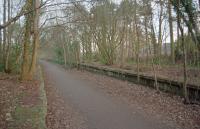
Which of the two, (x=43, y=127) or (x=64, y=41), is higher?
(x=64, y=41)

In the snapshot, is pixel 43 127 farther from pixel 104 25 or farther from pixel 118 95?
pixel 104 25

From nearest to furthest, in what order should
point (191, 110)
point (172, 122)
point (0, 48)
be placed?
point (172, 122)
point (191, 110)
point (0, 48)

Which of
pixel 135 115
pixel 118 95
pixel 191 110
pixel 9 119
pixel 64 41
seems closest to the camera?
pixel 9 119

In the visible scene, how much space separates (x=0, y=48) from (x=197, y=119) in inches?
729

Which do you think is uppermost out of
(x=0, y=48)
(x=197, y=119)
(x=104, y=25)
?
(x=104, y=25)

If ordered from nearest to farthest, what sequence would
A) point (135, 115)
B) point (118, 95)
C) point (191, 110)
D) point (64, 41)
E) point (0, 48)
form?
point (135, 115)
point (191, 110)
point (118, 95)
point (0, 48)
point (64, 41)

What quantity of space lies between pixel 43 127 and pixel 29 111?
205 cm

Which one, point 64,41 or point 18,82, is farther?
point 64,41

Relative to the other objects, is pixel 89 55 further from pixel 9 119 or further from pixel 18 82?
pixel 9 119

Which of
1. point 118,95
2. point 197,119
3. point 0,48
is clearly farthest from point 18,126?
point 0,48

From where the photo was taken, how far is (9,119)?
8078mm

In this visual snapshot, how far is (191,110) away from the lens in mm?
10922

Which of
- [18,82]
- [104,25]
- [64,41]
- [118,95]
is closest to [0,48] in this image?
[18,82]

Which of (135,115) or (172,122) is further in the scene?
(135,115)
